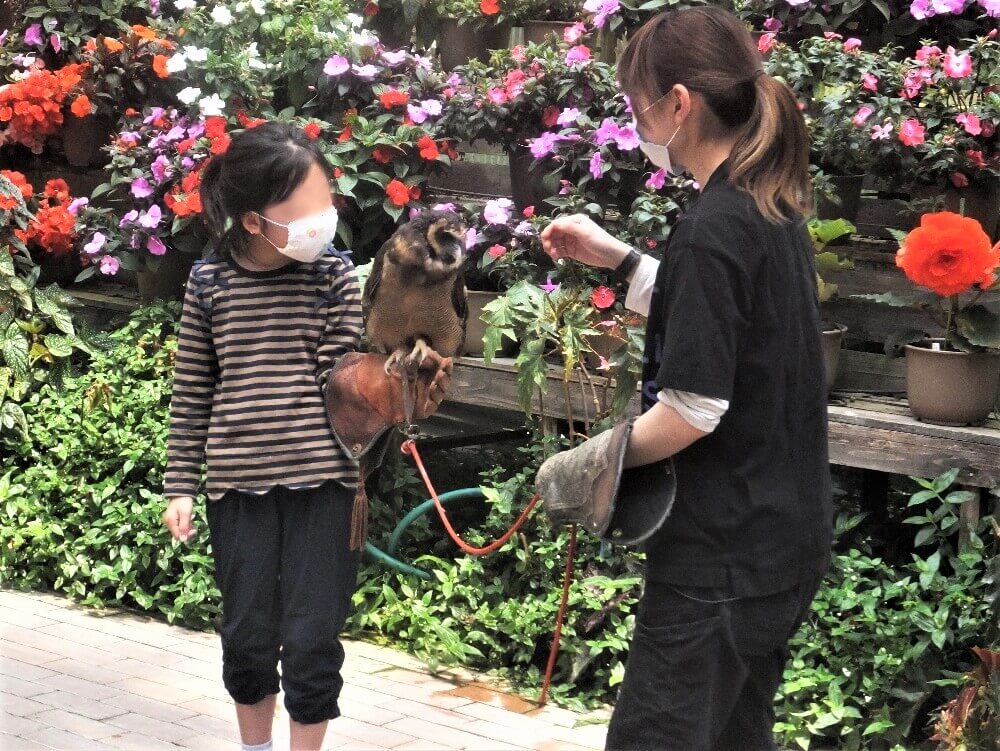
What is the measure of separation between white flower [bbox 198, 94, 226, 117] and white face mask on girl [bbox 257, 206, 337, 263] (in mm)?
2756

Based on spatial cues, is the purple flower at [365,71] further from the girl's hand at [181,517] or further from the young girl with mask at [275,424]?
the girl's hand at [181,517]

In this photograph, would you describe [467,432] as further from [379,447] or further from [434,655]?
[379,447]

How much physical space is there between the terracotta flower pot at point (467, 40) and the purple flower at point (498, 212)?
1.05m

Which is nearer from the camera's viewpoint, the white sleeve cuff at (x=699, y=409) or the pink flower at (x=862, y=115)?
the white sleeve cuff at (x=699, y=409)

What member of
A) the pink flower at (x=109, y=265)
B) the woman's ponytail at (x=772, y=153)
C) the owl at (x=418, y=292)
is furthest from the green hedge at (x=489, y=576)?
the woman's ponytail at (x=772, y=153)

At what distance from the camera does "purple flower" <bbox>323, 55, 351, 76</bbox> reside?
5516 mm

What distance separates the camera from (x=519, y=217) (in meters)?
5.20

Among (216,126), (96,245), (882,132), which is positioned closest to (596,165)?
(882,132)

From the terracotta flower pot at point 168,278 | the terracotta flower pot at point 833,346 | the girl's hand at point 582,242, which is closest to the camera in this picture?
the girl's hand at point 582,242

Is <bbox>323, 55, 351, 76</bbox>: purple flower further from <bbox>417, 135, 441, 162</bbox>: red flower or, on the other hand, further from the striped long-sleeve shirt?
the striped long-sleeve shirt

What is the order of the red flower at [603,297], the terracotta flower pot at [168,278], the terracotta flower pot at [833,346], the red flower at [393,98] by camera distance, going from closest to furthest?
the terracotta flower pot at [833,346] → the red flower at [603,297] → the red flower at [393,98] → the terracotta flower pot at [168,278]

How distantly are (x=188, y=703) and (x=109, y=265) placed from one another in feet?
8.52

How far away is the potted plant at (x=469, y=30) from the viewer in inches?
226

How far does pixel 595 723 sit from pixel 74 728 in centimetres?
158
